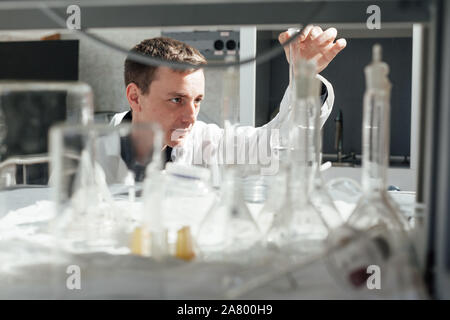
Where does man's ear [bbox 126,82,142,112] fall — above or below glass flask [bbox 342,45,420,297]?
above

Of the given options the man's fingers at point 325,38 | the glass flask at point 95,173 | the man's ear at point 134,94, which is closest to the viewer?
the glass flask at point 95,173

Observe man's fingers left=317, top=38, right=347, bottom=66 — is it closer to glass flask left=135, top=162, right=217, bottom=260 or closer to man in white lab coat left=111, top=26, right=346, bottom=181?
glass flask left=135, top=162, right=217, bottom=260

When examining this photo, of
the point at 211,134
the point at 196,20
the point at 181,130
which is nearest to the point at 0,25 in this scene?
the point at 196,20

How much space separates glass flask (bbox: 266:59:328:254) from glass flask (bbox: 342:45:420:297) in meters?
0.04

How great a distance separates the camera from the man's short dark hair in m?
1.63

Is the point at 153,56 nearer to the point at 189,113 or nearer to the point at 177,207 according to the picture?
the point at 189,113

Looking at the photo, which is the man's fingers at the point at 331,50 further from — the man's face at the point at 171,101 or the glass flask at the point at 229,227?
the man's face at the point at 171,101

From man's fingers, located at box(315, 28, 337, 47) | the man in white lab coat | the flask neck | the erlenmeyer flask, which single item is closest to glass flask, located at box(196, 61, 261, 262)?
the erlenmeyer flask

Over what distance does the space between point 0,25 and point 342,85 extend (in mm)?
2442

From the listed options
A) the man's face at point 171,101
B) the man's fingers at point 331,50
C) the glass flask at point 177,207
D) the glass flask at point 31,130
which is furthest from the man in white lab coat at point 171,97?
the glass flask at point 31,130

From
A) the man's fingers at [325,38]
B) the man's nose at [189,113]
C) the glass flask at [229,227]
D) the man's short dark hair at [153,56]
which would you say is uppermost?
the man's short dark hair at [153,56]

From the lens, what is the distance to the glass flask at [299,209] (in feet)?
1.45

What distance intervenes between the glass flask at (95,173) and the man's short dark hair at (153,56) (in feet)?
3.63

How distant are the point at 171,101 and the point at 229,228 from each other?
3.74ft
